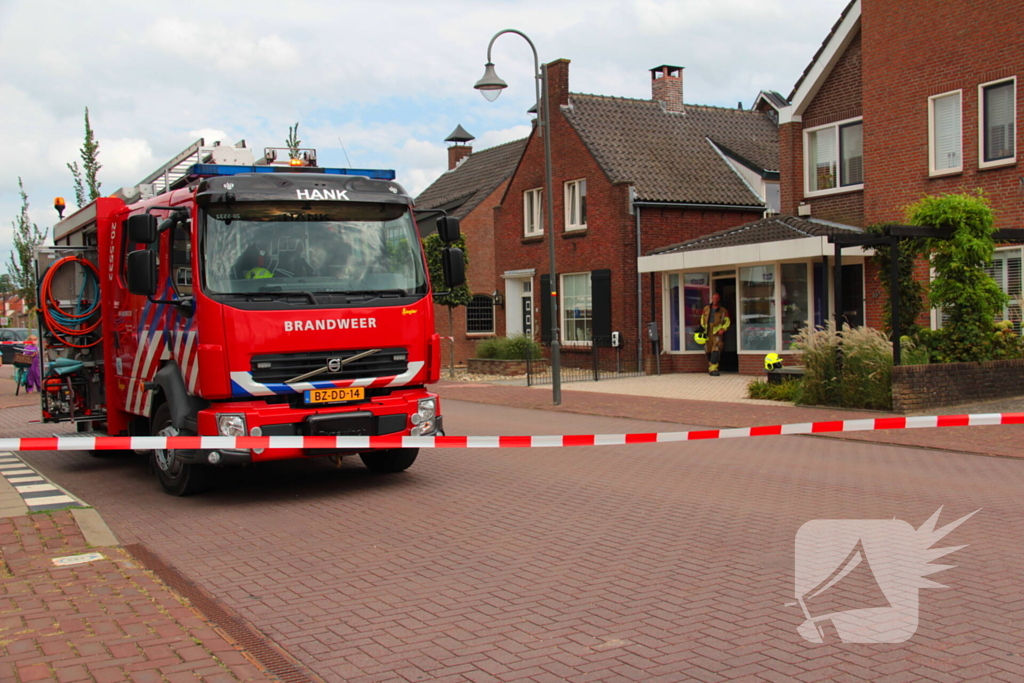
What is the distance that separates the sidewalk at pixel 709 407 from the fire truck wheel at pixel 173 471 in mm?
7540

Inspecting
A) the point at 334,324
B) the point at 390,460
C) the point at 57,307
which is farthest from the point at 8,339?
the point at 334,324

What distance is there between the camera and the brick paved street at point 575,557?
174 inches

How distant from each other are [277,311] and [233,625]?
342cm

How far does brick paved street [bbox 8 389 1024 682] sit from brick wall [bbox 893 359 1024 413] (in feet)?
10.7

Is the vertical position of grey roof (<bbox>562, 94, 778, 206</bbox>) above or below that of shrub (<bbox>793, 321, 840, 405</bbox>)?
above

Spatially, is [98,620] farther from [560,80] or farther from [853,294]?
[560,80]

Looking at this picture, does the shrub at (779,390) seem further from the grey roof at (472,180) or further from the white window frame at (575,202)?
the grey roof at (472,180)

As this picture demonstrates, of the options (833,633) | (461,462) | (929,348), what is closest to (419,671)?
(833,633)

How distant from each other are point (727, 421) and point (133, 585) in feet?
32.7

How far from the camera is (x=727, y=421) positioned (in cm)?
1403

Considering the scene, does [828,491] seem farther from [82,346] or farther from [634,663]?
[82,346]

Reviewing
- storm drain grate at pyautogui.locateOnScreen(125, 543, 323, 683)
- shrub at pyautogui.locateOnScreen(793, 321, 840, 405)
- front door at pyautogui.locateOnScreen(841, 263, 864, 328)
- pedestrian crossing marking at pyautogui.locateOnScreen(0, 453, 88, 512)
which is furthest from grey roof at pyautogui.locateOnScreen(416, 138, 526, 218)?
storm drain grate at pyautogui.locateOnScreen(125, 543, 323, 683)

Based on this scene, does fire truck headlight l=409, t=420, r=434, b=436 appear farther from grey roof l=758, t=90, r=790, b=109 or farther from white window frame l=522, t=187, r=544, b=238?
grey roof l=758, t=90, r=790, b=109

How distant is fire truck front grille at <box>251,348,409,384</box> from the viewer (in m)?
7.89
